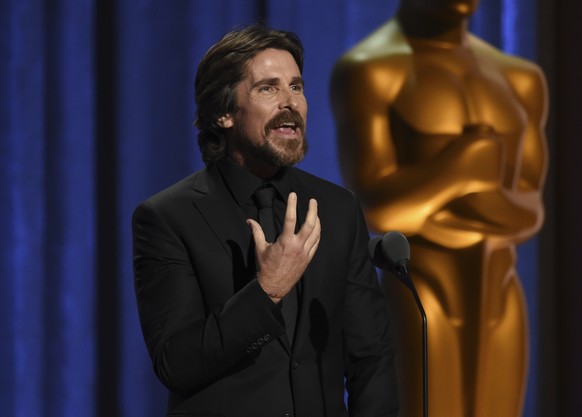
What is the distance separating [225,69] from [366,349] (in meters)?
0.43

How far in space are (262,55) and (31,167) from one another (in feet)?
2.74

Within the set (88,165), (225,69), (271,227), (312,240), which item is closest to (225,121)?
(225,69)

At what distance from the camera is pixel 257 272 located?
1096mm

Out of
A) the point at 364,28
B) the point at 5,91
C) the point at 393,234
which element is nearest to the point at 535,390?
the point at 364,28

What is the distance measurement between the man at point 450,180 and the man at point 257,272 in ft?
2.05

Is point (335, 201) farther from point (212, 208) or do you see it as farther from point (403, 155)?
point (403, 155)

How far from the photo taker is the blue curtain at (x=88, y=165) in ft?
6.28

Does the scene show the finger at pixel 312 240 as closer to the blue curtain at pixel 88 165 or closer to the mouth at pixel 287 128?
the mouth at pixel 287 128

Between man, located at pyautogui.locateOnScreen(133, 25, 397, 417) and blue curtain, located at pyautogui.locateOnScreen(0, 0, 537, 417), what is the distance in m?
0.67

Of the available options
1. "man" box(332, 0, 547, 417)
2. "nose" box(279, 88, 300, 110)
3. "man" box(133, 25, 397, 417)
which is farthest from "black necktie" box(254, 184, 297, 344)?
"man" box(332, 0, 547, 417)

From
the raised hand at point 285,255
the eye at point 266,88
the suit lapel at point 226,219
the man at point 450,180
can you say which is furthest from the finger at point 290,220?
the man at point 450,180

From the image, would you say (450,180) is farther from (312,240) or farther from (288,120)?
(312,240)

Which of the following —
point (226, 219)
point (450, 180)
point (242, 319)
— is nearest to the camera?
point (242, 319)

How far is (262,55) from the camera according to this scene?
4.14ft
